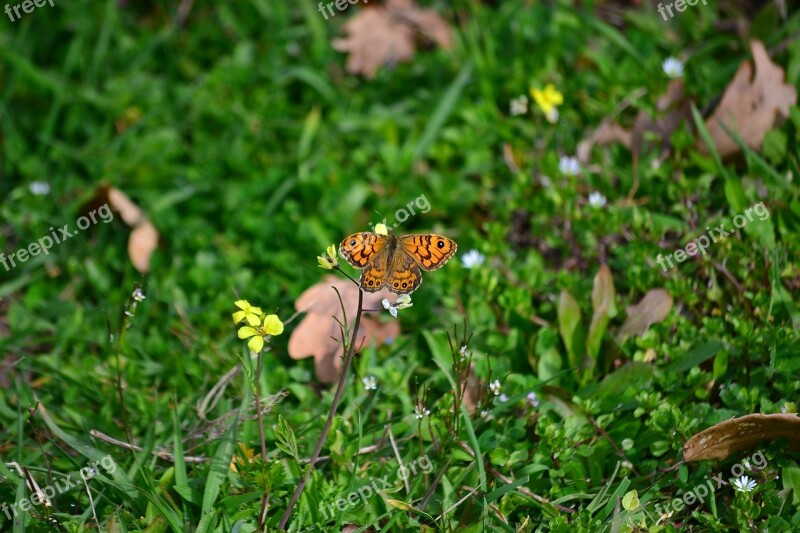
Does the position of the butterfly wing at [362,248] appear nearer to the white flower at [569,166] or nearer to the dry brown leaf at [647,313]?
the dry brown leaf at [647,313]

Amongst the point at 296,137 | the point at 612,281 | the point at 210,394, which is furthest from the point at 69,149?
the point at 612,281

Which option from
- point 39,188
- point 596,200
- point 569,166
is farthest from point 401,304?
point 39,188

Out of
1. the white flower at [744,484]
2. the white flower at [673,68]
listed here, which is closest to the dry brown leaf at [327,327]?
the white flower at [744,484]

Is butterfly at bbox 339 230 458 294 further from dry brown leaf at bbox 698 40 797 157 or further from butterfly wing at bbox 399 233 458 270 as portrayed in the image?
dry brown leaf at bbox 698 40 797 157

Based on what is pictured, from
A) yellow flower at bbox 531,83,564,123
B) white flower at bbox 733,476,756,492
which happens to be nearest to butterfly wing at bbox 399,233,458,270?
Result: white flower at bbox 733,476,756,492

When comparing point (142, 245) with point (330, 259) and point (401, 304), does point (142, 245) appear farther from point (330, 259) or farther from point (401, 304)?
point (401, 304)

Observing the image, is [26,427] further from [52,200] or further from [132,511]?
[52,200]

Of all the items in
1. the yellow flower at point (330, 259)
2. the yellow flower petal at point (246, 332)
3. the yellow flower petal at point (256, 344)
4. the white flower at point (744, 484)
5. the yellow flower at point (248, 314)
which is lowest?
the white flower at point (744, 484)
